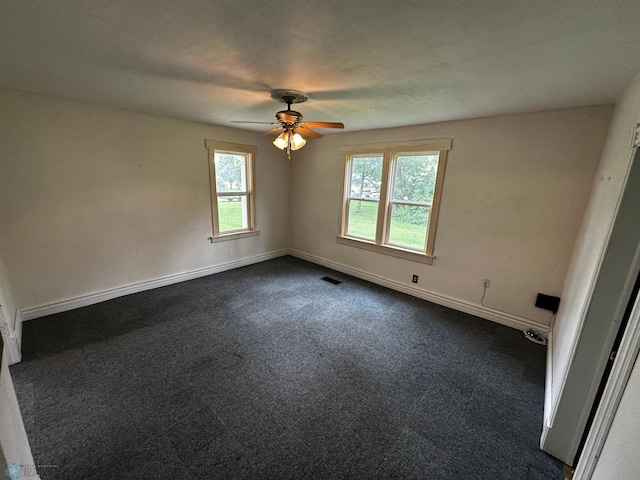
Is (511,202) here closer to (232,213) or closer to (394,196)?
(394,196)

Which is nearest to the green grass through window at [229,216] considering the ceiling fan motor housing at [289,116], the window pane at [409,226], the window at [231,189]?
the window at [231,189]

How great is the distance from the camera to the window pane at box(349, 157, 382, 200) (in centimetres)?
395

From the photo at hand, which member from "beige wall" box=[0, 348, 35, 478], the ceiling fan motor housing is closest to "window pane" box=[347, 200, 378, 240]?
the ceiling fan motor housing

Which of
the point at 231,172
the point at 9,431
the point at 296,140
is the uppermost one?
the point at 296,140

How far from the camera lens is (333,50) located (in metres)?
1.50

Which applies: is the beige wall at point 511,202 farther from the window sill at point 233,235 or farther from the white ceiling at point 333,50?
the window sill at point 233,235

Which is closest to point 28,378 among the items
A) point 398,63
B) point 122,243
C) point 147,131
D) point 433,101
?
point 122,243

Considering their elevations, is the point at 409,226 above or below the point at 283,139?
below

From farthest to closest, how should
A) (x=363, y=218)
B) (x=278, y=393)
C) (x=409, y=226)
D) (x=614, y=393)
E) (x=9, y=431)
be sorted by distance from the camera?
(x=363, y=218)
(x=409, y=226)
(x=278, y=393)
(x=614, y=393)
(x=9, y=431)

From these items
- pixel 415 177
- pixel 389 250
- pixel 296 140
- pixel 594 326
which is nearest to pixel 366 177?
pixel 415 177

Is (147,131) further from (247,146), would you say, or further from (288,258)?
(288,258)

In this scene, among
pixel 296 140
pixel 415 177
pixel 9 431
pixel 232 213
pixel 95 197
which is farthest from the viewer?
pixel 232 213

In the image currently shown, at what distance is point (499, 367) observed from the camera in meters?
2.31

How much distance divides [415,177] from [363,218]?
1.05 m
